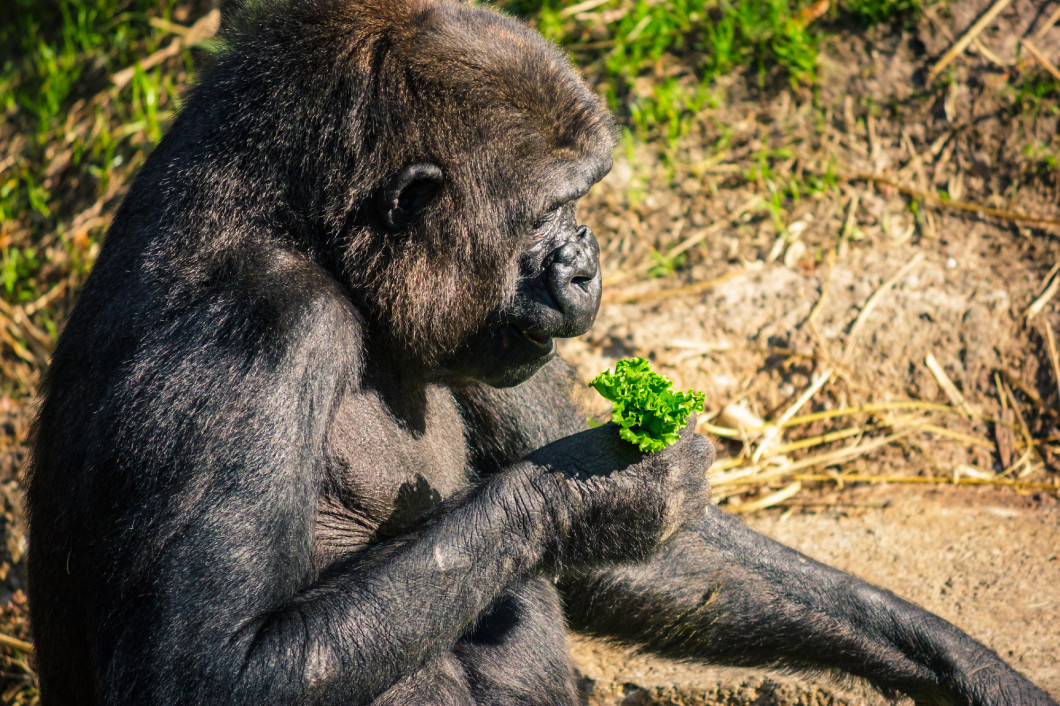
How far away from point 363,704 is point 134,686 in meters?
0.67

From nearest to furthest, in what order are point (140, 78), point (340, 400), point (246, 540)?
point (246, 540) < point (340, 400) < point (140, 78)

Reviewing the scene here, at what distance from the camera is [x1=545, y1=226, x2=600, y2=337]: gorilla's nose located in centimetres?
364

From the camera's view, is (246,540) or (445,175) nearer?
(246,540)

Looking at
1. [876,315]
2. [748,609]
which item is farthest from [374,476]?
[876,315]

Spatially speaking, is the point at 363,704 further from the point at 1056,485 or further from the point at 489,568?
the point at 1056,485

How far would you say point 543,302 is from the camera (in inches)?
144

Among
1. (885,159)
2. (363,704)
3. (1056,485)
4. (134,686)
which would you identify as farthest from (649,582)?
(885,159)

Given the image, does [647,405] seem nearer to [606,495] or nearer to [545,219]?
[606,495]

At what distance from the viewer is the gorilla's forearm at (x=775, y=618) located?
421 cm

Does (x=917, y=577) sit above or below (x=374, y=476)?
below

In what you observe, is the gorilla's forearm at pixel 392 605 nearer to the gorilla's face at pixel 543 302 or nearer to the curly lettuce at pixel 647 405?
the curly lettuce at pixel 647 405

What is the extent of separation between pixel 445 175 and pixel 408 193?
0.46 ft

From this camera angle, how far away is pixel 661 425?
335cm

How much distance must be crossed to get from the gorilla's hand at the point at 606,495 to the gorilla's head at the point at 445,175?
0.47 metres
